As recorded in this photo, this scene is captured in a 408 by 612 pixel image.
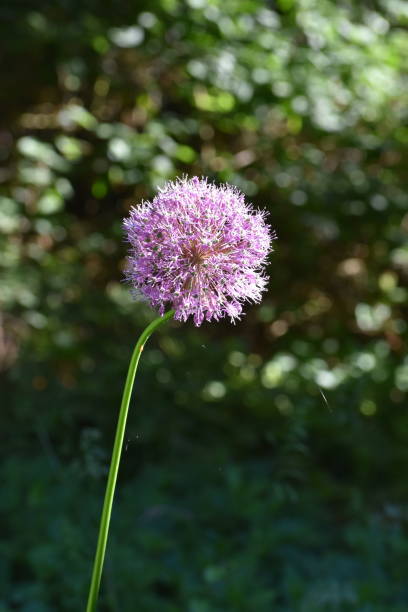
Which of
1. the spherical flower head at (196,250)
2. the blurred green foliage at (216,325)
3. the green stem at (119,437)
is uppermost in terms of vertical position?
the spherical flower head at (196,250)

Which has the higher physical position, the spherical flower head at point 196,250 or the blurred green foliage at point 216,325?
the spherical flower head at point 196,250

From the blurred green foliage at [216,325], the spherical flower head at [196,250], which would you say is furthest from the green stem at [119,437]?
the blurred green foliage at [216,325]

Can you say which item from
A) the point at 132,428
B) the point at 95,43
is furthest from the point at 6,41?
the point at 132,428

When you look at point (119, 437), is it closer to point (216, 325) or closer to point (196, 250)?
point (196, 250)

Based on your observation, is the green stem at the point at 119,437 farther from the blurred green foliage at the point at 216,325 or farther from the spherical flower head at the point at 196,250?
the blurred green foliage at the point at 216,325

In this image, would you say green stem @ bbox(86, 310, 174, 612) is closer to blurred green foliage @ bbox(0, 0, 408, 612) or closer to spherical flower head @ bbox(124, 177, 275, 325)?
spherical flower head @ bbox(124, 177, 275, 325)

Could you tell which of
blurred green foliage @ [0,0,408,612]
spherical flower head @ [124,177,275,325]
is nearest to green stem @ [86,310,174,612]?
spherical flower head @ [124,177,275,325]
